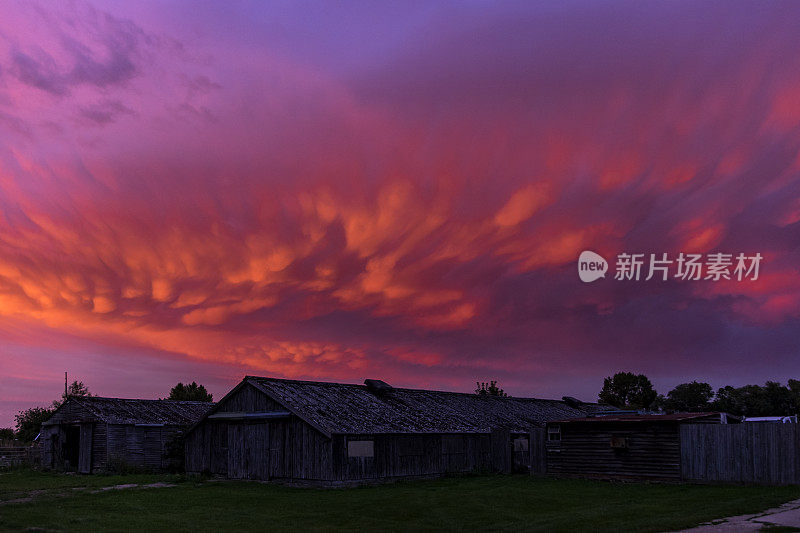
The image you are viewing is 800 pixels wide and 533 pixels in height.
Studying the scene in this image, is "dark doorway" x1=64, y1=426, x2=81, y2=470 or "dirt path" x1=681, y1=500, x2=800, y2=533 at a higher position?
"dirt path" x1=681, y1=500, x2=800, y2=533

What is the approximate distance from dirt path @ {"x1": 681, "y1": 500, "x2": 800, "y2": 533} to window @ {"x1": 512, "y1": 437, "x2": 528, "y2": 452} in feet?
94.5

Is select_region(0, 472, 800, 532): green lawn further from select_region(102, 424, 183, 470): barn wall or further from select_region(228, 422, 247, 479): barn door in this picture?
select_region(102, 424, 183, 470): barn wall

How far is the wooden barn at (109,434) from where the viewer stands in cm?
5553

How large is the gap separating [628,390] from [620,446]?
84.7 metres

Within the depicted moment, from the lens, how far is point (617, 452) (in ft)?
142

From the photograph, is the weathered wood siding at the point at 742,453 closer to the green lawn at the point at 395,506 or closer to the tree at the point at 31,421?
the green lawn at the point at 395,506

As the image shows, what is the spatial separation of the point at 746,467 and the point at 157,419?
141 feet

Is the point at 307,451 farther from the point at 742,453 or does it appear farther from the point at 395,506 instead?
the point at 742,453

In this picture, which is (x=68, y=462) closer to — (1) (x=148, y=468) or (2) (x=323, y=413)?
(1) (x=148, y=468)

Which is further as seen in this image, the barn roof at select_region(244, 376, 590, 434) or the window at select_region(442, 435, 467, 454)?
the window at select_region(442, 435, 467, 454)

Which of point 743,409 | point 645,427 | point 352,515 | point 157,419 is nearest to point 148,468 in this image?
point 157,419

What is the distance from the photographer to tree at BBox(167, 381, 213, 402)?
102m

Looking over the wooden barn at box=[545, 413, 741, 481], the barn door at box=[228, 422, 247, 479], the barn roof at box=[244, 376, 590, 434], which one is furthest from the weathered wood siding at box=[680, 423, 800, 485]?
the barn door at box=[228, 422, 247, 479]

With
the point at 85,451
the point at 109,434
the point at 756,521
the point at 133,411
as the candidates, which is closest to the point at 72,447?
the point at 85,451
